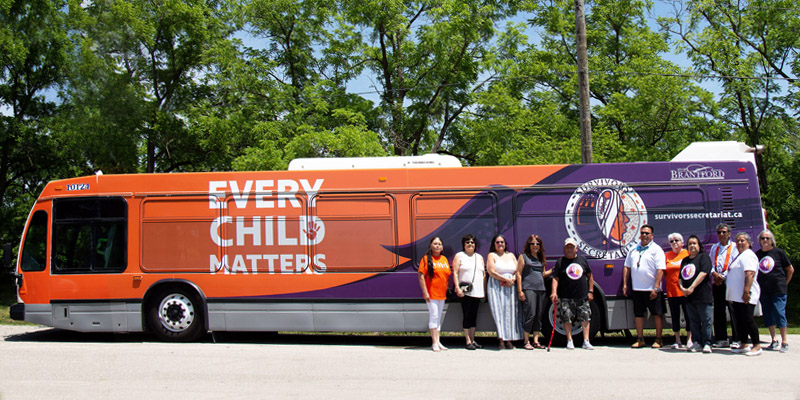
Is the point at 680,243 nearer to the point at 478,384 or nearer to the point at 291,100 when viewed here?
the point at 478,384

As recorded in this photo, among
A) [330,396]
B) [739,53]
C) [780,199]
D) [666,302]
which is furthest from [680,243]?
[739,53]

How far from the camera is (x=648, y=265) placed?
936 cm

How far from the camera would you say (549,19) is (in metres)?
22.4

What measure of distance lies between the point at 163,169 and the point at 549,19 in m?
14.7

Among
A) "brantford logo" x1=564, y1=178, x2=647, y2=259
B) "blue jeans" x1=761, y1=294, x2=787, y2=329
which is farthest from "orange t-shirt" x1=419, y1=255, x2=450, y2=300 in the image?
"blue jeans" x1=761, y1=294, x2=787, y2=329

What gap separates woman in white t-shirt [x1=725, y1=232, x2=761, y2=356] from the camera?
29.1 feet

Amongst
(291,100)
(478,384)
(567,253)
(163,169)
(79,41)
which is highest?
(79,41)

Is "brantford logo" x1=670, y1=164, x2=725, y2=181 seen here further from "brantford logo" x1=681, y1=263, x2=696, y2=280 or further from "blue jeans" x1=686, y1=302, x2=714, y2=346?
"blue jeans" x1=686, y1=302, x2=714, y2=346

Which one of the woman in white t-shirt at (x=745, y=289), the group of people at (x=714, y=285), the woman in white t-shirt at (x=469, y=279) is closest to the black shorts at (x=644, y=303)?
the group of people at (x=714, y=285)

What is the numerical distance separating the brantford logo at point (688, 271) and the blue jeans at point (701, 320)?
0.42 meters

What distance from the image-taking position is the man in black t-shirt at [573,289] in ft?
30.9

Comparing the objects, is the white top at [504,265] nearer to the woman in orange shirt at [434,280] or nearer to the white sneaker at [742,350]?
the woman in orange shirt at [434,280]

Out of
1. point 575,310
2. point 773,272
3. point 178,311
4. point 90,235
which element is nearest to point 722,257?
point 773,272

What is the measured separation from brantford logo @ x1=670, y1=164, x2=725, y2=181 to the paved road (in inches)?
102
